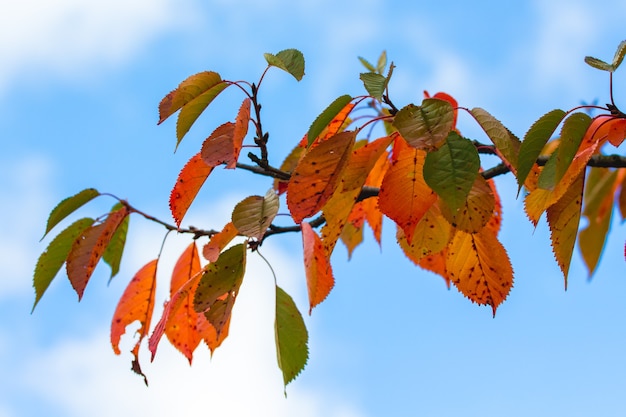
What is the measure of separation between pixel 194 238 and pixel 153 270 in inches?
6.9

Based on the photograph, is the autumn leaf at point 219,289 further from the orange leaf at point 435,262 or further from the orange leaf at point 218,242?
the orange leaf at point 435,262

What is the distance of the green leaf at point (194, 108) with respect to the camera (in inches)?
59.3

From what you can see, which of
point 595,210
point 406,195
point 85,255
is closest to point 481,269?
point 406,195

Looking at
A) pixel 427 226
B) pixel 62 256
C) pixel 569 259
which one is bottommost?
pixel 569 259

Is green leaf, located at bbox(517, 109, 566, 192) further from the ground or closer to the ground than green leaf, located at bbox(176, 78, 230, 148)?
closer to the ground

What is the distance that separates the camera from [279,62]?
4.60ft

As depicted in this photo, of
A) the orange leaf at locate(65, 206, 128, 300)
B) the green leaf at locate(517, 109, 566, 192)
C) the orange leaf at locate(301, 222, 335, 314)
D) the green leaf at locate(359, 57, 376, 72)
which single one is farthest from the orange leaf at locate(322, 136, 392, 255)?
the green leaf at locate(359, 57, 376, 72)

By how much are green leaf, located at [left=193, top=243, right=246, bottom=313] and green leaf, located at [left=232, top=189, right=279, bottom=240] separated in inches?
2.6

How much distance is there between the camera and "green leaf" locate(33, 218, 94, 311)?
194 centimetres

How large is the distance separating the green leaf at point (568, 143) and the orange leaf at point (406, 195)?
0.22 metres

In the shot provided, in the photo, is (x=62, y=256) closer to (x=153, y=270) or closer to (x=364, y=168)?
(x=153, y=270)

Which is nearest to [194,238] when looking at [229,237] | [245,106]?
[229,237]

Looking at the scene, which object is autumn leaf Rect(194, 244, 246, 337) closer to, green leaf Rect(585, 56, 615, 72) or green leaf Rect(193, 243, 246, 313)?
green leaf Rect(193, 243, 246, 313)

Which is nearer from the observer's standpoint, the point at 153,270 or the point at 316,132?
the point at 316,132
